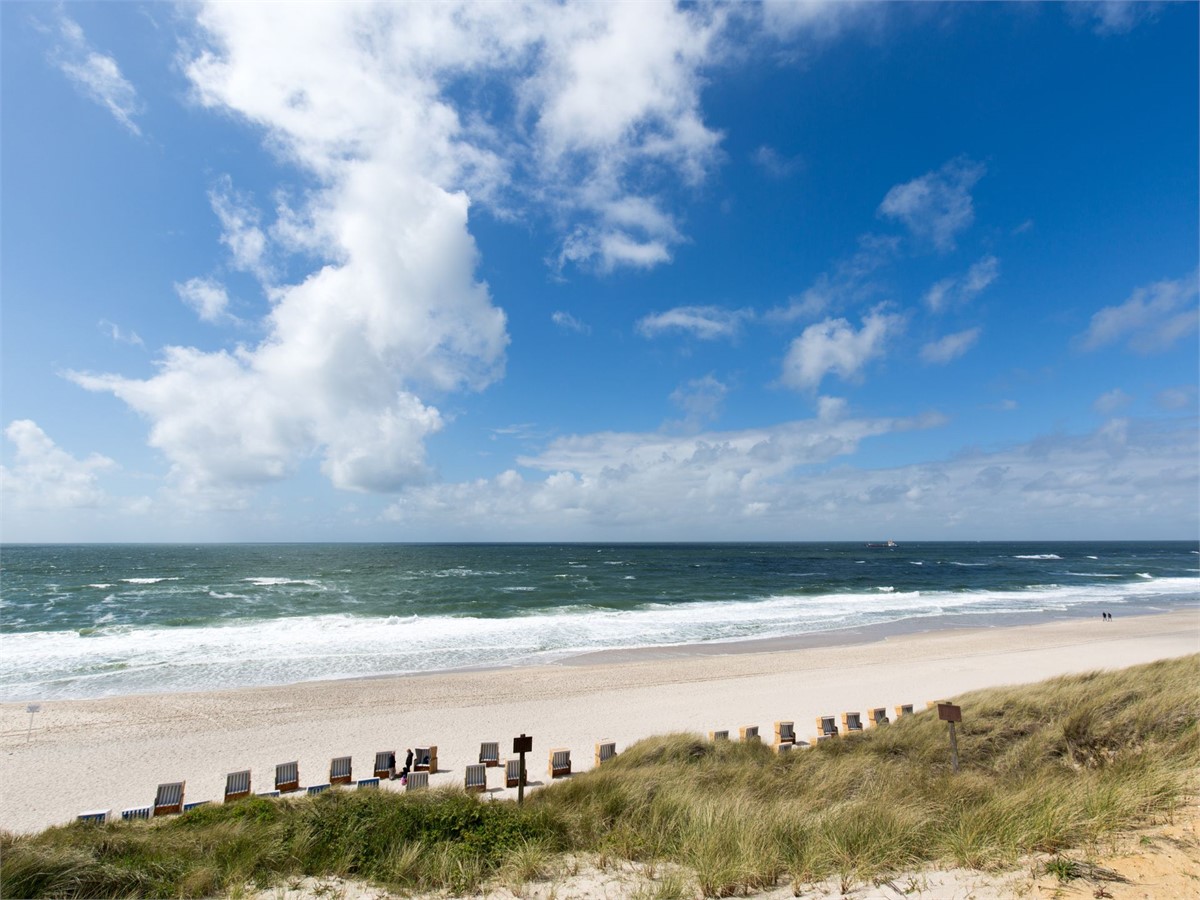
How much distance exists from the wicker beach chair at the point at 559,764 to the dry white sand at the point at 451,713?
0.52m

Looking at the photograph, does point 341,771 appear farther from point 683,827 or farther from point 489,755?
point 683,827

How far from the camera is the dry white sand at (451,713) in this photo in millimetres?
13578

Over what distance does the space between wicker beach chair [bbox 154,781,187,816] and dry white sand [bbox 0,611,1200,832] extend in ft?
5.84

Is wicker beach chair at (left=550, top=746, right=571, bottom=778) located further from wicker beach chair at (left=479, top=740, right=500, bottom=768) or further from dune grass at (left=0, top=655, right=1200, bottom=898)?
dune grass at (left=0, top=655, right=1200, bottom=898)

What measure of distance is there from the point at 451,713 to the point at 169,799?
27.3 ft

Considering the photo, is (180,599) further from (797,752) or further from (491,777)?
(797,752)

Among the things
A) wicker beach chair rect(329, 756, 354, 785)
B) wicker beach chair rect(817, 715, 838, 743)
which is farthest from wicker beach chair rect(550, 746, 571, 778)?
wicker beach chair rect(817, 715, 838, 743)

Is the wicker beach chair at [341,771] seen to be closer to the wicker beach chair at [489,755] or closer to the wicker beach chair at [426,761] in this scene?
the wicker beach chair at [426,761]

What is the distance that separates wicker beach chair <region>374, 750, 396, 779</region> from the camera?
1260cm

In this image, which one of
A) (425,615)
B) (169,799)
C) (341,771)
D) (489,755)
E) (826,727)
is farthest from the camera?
(425,615)

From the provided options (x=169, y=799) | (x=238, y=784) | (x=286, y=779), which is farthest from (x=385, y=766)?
(x=169, y=799)

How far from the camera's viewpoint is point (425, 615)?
1523 inches

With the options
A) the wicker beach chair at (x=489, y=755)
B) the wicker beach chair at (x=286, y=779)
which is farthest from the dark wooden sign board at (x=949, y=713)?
the wicker beach chair at (x=286, y=779)

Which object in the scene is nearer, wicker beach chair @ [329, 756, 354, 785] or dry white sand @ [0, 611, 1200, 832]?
wicker beach chair @ [329, 756, 354, 785]
